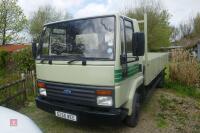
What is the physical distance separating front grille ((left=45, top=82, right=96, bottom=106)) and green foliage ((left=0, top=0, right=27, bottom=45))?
26.0 metres

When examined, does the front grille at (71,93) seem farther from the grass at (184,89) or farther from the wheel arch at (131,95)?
the grass at (184,89)

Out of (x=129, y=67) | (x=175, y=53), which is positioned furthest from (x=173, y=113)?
(x=175, y=53)

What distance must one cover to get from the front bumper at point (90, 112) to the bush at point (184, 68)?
6.54 meters

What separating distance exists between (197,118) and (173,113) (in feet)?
2.06

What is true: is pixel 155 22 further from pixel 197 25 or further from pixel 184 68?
pixel 197 25

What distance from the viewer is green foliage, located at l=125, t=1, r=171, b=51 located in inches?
1103

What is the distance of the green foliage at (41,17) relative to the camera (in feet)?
117

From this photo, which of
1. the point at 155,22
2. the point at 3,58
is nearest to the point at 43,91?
the point at 3,58

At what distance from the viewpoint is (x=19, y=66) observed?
41.9 feet

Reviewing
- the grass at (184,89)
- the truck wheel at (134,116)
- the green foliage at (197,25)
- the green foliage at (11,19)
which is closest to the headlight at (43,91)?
the truck wheel at (134,116)

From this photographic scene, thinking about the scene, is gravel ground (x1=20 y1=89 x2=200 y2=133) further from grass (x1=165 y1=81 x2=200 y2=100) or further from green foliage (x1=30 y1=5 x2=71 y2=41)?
green foliage (x1=30 y1=5 x2=71 y2=41)

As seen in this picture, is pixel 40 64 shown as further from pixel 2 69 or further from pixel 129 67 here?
pixel 2 69

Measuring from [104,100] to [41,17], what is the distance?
3583cm

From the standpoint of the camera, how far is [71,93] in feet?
15.6
